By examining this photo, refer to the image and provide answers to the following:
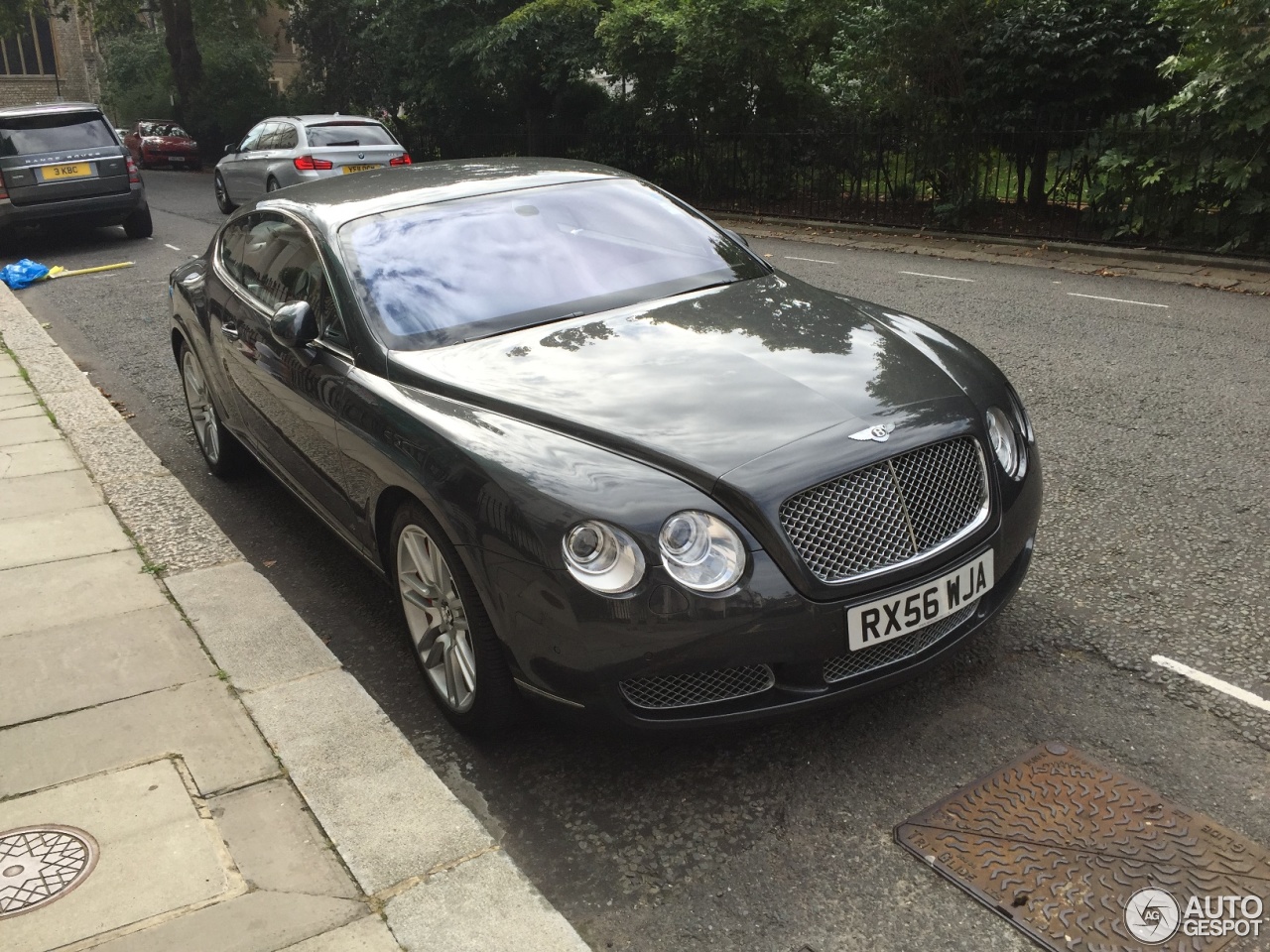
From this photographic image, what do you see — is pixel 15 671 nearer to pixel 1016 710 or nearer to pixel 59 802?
pixel 59 802

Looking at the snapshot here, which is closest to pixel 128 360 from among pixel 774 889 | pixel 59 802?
pixel 59 802

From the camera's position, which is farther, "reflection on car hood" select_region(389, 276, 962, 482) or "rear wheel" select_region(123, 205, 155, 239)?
"rear wheel" select_region(123, 205, 155, 239)

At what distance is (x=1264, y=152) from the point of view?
36.2 feet

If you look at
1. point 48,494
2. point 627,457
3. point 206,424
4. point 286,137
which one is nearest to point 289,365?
point 627,457

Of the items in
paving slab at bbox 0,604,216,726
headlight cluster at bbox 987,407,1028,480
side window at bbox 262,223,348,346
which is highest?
side window at bbox 262,223,348,346

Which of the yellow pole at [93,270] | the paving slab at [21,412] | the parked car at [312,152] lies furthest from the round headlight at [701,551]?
the parked car at [312,152]

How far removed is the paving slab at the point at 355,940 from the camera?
8.05 ft

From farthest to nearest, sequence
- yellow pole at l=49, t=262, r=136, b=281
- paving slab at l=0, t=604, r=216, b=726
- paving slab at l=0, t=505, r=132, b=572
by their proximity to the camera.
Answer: yellow pole at l=49, t=262, r=136, b=281 < paving slab at l=0, t=505, r=132, b=572 < paving slab at l=0, t=604, r=216, b=726

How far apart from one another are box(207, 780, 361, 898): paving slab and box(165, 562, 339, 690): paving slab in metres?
0.66

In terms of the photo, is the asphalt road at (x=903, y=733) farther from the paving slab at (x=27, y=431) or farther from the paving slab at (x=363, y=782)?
the paving slab at (x=27, y=431)

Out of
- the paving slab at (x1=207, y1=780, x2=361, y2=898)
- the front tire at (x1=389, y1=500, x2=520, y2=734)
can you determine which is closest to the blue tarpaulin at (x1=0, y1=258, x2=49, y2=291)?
the front tire at (x1=389, y1=500, x2=520, y2=734)

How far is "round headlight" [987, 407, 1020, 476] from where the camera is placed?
3301 millimetres

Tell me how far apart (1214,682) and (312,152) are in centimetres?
1543

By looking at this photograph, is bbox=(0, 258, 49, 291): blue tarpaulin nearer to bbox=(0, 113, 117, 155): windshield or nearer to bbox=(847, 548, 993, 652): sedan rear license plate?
bbox=(0, 113, 117, 155): windshield
